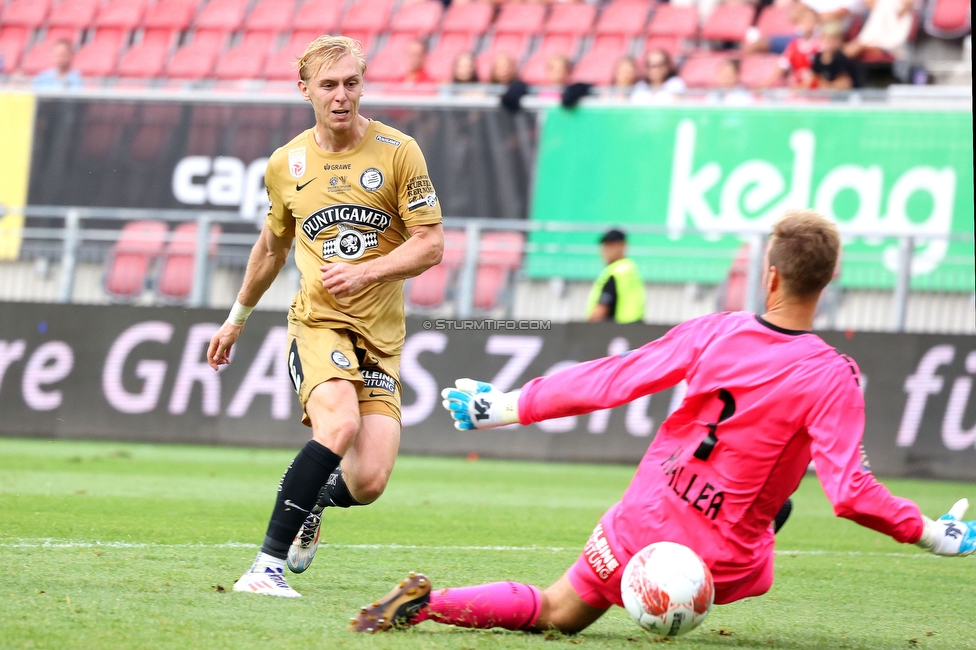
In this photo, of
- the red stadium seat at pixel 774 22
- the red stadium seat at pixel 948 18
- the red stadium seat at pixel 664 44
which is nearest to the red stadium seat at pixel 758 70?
the red stadium seat at pixel 774 22

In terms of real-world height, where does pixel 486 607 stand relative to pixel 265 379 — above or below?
below

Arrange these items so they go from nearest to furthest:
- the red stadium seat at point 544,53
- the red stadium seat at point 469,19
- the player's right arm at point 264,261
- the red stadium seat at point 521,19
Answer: the player's right arm at point 264,261, the red stadium seat at point 544,53, the red stadium seat at point 521,19, the red stadium seat at point 469,19

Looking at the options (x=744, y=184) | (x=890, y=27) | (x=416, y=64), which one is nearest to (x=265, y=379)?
(x=416, y=64)

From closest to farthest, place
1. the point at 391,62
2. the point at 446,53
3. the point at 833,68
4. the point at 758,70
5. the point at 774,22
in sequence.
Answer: the point at 833,68 → the point at 758,70 → the point at 774,22 → the point at 391,62 → the point at 446,53

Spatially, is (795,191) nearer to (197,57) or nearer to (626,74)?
(626,74)

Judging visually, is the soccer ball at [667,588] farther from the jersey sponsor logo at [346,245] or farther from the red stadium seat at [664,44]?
the red stadium seat at [664,44]

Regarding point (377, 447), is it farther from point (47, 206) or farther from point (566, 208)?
point (47, 206)

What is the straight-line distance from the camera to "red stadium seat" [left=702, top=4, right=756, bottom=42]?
1781 cm

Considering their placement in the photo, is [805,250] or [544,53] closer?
[805,250]

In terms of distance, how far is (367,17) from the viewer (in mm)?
20125

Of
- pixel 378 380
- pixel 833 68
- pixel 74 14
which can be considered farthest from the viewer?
pixel 74 14

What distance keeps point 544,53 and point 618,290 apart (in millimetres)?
6914

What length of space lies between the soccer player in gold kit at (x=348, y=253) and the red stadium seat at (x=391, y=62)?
12734mm

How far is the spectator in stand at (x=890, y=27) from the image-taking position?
52.6 ft
